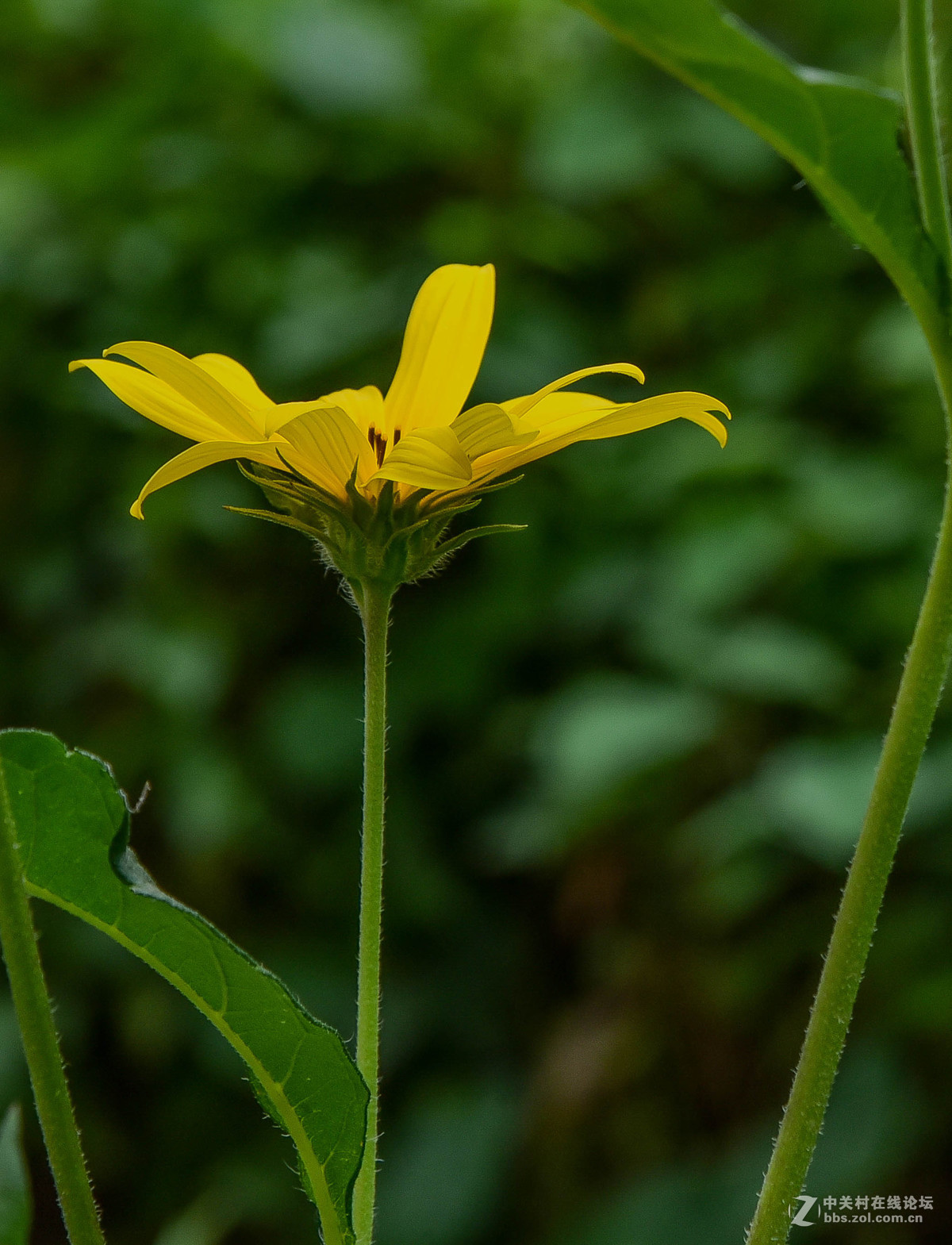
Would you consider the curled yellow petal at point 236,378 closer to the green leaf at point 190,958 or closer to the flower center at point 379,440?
the flower center at point 379,440

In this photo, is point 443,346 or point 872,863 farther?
point 443,346

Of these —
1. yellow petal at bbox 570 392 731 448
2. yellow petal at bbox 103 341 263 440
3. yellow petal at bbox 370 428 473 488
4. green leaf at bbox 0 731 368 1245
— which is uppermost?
yellow petal at bbox 103 341 263 440

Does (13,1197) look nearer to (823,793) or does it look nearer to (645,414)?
(645,414)

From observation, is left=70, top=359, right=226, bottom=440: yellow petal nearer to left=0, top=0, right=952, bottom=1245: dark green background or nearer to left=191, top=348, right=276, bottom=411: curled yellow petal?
left=191, top=348, right=276, bottom=411: curled yellow petal

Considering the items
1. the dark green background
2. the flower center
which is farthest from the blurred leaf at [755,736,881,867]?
the flower center

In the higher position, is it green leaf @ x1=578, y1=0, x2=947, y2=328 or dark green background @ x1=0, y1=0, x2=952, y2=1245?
dark green background @ x1=0, y1=0, x2=952, y2=1245

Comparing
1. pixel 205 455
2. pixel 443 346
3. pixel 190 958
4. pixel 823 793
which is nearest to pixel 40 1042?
pixel 190 958

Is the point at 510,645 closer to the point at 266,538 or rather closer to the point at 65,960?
the point at 266,538

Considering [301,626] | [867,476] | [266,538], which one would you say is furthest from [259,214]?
[867,476]
